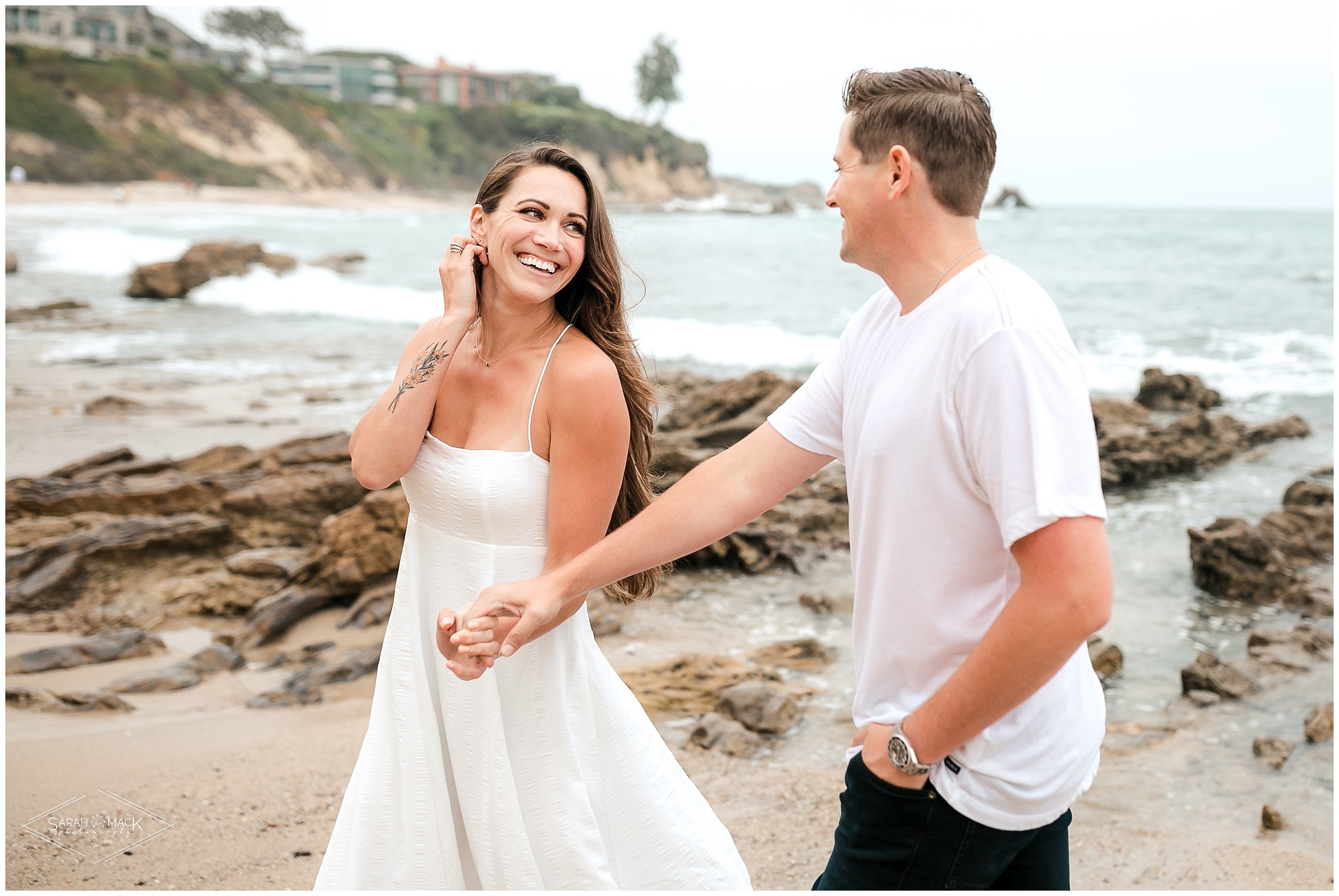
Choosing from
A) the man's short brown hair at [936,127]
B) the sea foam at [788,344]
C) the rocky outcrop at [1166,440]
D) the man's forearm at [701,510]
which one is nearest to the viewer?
the man's short brown hair at [936,127]

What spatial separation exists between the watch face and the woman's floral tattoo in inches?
52.3

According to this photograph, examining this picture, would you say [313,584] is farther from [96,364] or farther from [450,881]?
[96,364]

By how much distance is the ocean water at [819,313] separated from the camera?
26.9 ft

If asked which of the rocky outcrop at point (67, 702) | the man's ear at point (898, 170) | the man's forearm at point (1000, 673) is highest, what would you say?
the man's ear at point (898, 170)

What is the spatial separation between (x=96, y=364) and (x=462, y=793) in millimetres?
14394

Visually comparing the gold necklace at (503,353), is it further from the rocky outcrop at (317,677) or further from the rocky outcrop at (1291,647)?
the rocky outcrop at (1291,647)

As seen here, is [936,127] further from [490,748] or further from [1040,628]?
[490,748]

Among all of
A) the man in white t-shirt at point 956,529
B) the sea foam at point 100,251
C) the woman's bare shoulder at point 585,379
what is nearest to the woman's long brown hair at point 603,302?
the woman's bare shoulder at point 585,379

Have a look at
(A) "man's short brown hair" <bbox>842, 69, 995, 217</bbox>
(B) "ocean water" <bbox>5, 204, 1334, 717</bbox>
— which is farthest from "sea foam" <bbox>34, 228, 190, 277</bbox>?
(A) "man's short brown hair" <bbox>842, 69, 995, 217</bbox>

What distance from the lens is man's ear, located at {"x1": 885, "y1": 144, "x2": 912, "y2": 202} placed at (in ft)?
5.70

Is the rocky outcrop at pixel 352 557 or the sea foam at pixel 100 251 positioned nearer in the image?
the rocky outcrop at pixel 352 557

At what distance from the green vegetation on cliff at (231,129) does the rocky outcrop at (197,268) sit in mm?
20145

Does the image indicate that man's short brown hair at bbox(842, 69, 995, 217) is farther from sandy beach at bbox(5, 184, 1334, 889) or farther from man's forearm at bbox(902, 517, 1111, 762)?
sandy beach at bbox(5, 184, 1334, 889)

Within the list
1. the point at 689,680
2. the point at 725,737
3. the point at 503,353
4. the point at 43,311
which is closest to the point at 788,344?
the point at 43,311
